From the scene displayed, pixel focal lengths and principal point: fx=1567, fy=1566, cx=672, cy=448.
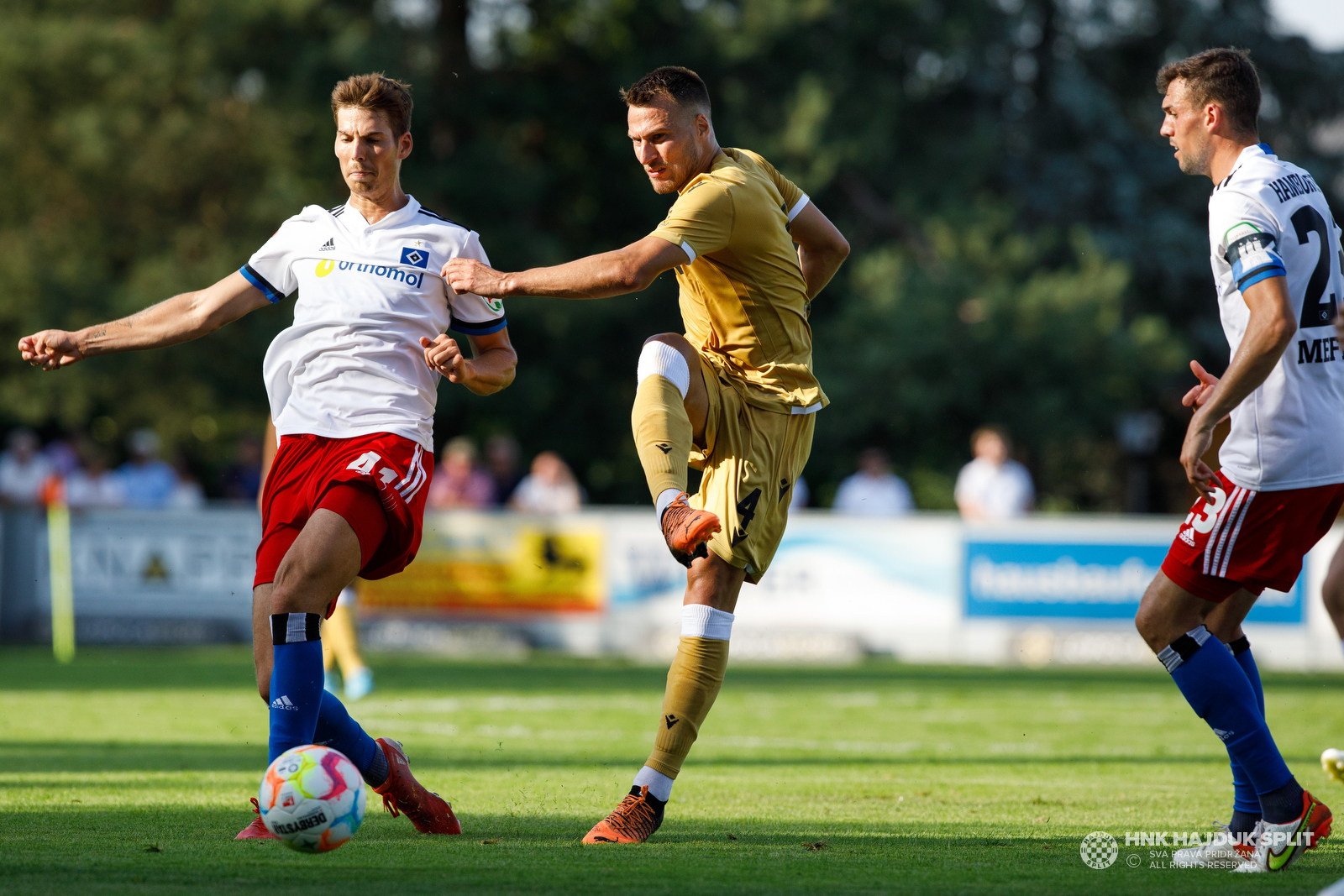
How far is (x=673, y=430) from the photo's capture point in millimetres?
5398

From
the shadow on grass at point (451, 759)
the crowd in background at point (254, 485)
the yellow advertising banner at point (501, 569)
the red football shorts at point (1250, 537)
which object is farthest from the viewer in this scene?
the crowd in background at point (254, 485)

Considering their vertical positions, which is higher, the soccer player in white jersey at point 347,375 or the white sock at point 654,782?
the soccer player in white jersey at point 347,375

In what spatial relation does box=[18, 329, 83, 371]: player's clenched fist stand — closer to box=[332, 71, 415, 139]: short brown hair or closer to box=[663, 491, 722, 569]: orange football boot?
box=[332, 71, 415, 139]: short brown hair

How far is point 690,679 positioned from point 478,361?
1.39m

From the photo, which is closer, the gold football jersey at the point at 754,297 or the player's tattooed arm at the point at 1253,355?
the player's tattooed arm at the point at 1253,355

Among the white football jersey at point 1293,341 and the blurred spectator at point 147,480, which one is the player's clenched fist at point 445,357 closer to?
the white football jersey at point 1293,341

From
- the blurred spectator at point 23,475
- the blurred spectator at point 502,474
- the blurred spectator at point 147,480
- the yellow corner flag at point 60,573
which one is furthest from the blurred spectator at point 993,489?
the blurred spectator at point 23,475

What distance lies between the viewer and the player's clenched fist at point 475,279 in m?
5.30

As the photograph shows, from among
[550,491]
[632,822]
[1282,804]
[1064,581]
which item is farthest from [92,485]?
[1282,804]

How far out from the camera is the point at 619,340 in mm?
28484

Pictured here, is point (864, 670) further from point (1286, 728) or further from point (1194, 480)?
point (1194, 480)

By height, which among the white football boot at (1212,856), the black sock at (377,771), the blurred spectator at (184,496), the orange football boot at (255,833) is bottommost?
the blurred spectator at (184,496)

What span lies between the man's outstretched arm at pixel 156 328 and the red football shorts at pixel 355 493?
54cm

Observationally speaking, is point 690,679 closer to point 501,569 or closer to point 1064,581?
point 1064,581
